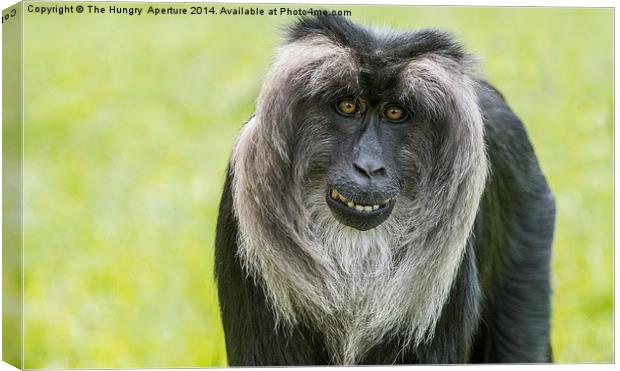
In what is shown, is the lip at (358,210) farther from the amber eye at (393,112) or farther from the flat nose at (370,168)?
the amber eye at (393,112)

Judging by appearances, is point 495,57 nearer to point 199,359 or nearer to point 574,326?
→ point 574,326

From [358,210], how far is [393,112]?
52 centimetres

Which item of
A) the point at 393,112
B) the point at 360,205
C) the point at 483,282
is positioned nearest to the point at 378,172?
the point at 360,205

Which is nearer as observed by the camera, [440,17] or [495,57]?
[440,17]

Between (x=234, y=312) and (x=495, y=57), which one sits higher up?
(x=495, y=57)

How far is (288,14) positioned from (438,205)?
1485 mm

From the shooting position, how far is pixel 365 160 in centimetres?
593

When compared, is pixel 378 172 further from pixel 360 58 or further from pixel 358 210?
pixel 360 58

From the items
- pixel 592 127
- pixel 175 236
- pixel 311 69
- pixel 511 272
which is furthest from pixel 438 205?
pixel 175 236

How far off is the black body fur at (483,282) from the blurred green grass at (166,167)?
48 centimetres

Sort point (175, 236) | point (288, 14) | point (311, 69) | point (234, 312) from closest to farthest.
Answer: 1. point (311, 69)
2. point (234, 312)
3. point (288, 14)
4. point (175, 236)

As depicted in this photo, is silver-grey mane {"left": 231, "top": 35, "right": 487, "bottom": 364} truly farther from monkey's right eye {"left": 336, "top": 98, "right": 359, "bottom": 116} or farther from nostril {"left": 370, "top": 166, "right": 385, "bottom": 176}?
nostril {"left": 370, "top": 166, "right": 385, "bottom": 176}

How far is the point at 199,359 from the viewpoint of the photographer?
786cm

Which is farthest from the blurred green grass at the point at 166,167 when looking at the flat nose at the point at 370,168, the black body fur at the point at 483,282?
the flat nose at the point at 370,168
